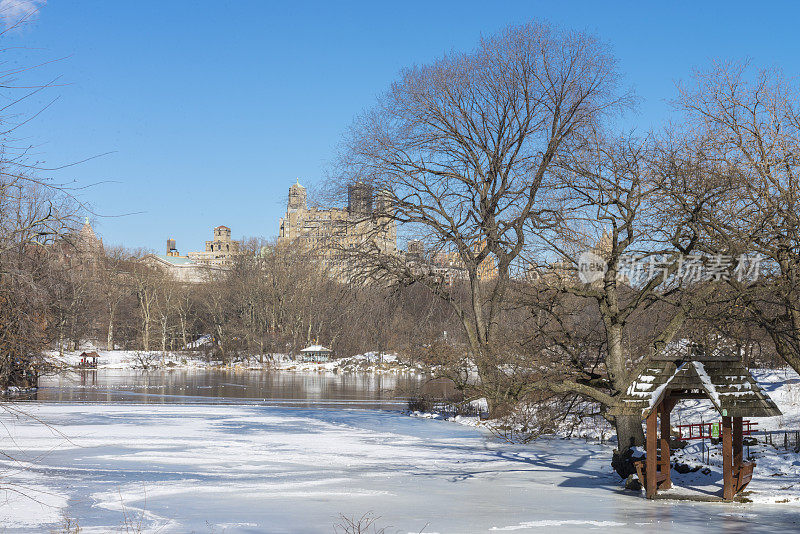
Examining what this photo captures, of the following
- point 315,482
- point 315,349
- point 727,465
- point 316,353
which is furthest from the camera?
point 316,353

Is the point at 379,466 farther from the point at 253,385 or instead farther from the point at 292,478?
the point at 253,385

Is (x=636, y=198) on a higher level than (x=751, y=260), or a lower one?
higher

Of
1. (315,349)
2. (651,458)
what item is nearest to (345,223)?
(651,458)

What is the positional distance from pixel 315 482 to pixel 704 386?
7774mm

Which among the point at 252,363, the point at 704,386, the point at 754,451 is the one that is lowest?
the point at 252,363

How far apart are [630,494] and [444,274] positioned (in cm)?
1321

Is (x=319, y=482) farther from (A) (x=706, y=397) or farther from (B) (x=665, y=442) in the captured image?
(A) (x=706, y=397)

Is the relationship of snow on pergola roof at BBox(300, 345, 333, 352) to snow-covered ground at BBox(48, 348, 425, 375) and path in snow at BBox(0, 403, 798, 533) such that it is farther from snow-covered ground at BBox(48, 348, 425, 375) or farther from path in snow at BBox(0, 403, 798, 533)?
path in snow at BBox(0, 403, 798, 533)

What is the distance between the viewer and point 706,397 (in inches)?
575

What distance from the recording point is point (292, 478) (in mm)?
15070

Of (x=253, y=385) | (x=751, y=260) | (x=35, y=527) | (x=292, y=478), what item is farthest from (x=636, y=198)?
(x=253, y=385)

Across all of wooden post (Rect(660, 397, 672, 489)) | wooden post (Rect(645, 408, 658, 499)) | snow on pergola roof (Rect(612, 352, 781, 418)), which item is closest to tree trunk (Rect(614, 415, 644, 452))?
wooden post (Rect(660, 397, 672, 489))

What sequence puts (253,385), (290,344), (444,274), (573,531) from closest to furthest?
(573,531), (444,274), (253,385), (290,344)

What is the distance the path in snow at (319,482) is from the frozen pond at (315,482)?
1.5 inches
